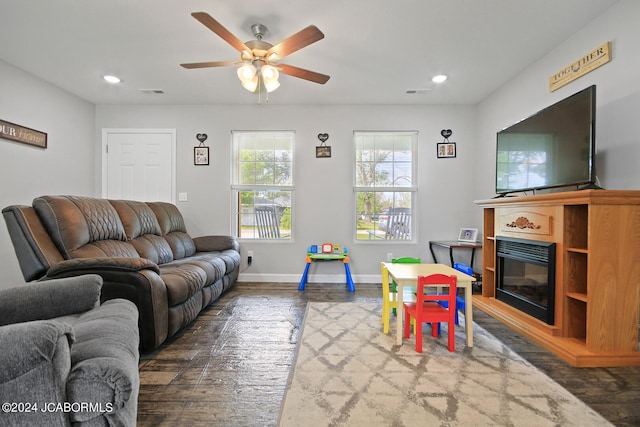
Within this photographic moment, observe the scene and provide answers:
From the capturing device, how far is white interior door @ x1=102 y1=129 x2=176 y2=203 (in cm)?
402

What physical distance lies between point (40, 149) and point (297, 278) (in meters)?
3.43

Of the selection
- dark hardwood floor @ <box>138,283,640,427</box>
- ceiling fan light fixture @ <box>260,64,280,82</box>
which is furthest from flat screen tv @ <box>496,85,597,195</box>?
ceiling fan light fixture @ <box>260,64,280,82</box>

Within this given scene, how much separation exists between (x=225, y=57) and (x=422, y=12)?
6.08 ft

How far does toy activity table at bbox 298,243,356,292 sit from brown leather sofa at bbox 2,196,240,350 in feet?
3.43

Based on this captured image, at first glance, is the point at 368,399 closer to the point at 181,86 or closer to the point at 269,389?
the point at 269,389

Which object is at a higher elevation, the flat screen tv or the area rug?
the flat screen tv

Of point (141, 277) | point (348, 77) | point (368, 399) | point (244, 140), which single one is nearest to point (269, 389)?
point (368, 399)

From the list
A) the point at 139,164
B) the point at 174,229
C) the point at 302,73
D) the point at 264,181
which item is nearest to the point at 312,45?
the point at 302,73

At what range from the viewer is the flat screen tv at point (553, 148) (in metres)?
2.03

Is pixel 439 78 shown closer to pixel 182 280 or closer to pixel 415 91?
pixel 415 91

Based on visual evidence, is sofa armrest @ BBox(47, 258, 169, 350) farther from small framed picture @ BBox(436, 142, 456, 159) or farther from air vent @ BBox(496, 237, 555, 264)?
small framed picture @ BBox(436, 142, 456, 159)

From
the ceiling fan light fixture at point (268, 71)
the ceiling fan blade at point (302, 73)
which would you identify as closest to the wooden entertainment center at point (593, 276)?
the ceiling fan blade at point (302, 73)

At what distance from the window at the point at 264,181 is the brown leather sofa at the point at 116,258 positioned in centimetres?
111

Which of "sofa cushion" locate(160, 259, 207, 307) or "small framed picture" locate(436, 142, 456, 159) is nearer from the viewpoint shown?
"sofa cushion" locate(160, 259, 207, 307)
